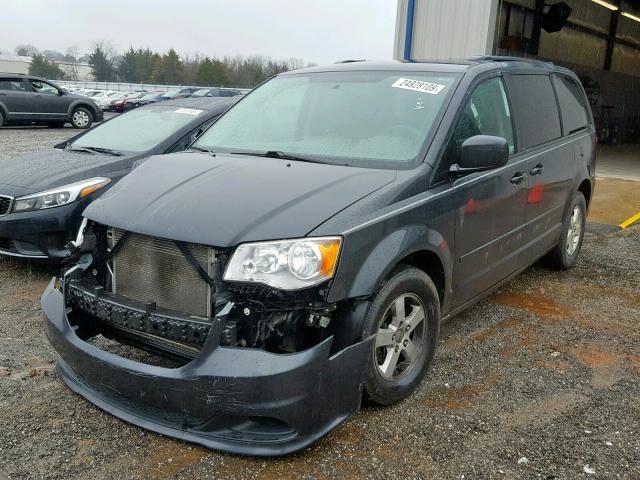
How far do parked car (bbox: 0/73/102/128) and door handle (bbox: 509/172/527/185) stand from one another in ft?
56.4

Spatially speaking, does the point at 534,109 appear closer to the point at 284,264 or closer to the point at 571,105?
the point at 571,105

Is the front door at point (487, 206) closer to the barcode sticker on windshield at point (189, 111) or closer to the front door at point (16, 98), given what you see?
the barcode sticker on windshield at point (189, 111)

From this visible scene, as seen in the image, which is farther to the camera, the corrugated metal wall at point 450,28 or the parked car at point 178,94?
the parked car at point 178,94

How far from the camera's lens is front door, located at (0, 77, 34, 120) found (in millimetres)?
17438

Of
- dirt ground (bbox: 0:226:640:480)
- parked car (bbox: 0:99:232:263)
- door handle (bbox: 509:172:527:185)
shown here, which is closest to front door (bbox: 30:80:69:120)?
parked car (bbox: 0:99:232:263)

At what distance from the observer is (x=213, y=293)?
261 centimetres

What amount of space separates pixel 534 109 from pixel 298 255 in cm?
275

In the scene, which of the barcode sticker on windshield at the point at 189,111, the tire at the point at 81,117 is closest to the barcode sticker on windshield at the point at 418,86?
the barcode sticker on windshield at the point at 189,111

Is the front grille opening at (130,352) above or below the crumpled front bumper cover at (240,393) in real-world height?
below

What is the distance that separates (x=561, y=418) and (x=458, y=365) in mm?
714

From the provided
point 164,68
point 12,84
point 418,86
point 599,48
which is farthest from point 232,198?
point 164,68

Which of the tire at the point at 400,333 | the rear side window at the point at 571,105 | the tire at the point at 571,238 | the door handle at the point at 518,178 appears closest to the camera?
the tire at the point at 400,333

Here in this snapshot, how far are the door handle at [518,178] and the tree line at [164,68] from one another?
68796 mm

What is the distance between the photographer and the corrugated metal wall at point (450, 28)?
10656 mm
